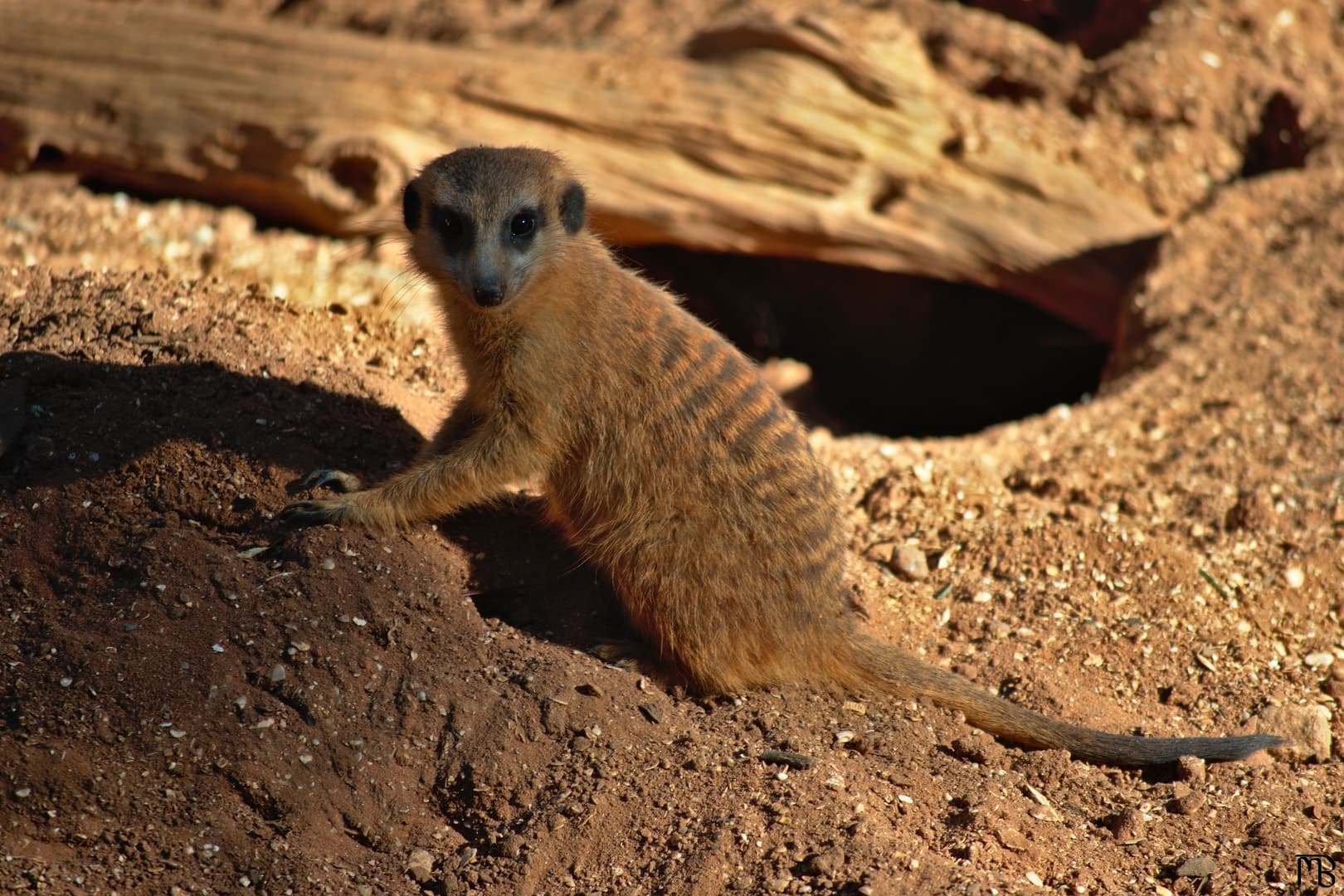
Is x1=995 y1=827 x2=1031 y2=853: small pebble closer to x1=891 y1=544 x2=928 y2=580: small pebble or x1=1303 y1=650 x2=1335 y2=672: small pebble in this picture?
x1=891 y1=544 x2=928 y2=580: small pebble

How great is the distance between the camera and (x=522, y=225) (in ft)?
11.0

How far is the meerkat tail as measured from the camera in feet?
10.7

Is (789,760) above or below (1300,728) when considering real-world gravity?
below

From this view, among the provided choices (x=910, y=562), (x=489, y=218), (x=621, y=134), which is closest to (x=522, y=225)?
(x=489, y=218)

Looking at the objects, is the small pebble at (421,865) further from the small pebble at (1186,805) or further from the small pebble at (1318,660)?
the small pebble at (1318,660)

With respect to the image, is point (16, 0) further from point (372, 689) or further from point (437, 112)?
point (372, 689)

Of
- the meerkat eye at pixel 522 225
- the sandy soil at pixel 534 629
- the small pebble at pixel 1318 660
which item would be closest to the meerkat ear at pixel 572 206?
the meerkat eye at pixel 522 225

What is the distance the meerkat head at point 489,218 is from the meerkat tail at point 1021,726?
62.1 inches

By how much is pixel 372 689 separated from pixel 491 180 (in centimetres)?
148

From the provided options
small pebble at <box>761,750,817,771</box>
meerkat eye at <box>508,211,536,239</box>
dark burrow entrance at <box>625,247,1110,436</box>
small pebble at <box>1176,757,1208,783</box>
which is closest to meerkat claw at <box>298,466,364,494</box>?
meerkat eye at <box>508,211,536,239</box>

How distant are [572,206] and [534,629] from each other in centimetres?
135

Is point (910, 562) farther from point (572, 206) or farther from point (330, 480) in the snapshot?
point (330, 480)

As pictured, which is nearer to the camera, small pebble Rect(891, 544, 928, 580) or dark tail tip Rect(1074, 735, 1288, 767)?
dark tail tip Rect(1074, 735, 1288, 767)

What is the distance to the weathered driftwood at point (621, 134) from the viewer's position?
18.8 feet
